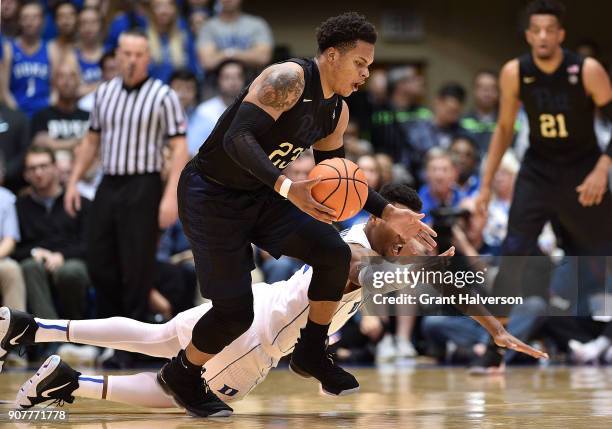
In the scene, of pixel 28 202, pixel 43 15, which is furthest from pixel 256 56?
pixel 28 202

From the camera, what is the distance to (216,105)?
10.7 meters

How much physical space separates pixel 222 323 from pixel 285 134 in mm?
899

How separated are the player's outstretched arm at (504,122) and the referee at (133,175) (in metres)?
2.26

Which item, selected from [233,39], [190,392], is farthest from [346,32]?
[233,39]

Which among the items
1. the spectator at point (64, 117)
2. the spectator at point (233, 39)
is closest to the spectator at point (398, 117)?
the spectator at point (233, 39)

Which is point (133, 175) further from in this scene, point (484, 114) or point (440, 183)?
point (484, 114)

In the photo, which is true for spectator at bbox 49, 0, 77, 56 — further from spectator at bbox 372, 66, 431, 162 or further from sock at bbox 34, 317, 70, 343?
sock at bbox 34, 317, 70, 343

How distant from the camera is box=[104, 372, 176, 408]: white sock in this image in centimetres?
528

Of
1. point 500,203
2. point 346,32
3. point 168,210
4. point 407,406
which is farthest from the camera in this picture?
point 500,203

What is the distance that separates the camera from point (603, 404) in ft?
18.7

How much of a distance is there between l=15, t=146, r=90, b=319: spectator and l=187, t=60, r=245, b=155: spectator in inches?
62.9

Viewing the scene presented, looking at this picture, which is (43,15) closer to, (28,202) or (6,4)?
(6,4)

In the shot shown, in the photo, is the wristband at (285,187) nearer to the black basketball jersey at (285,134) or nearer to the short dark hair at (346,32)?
the black basketball jersey at (285,134)

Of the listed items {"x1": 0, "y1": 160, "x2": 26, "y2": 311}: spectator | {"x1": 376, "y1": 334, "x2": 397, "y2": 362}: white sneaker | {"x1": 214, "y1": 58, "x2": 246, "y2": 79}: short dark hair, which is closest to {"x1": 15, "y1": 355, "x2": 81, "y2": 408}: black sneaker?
{"x1": 0, "y1": 160, "x2": 26, "y2": 311}: spectator
